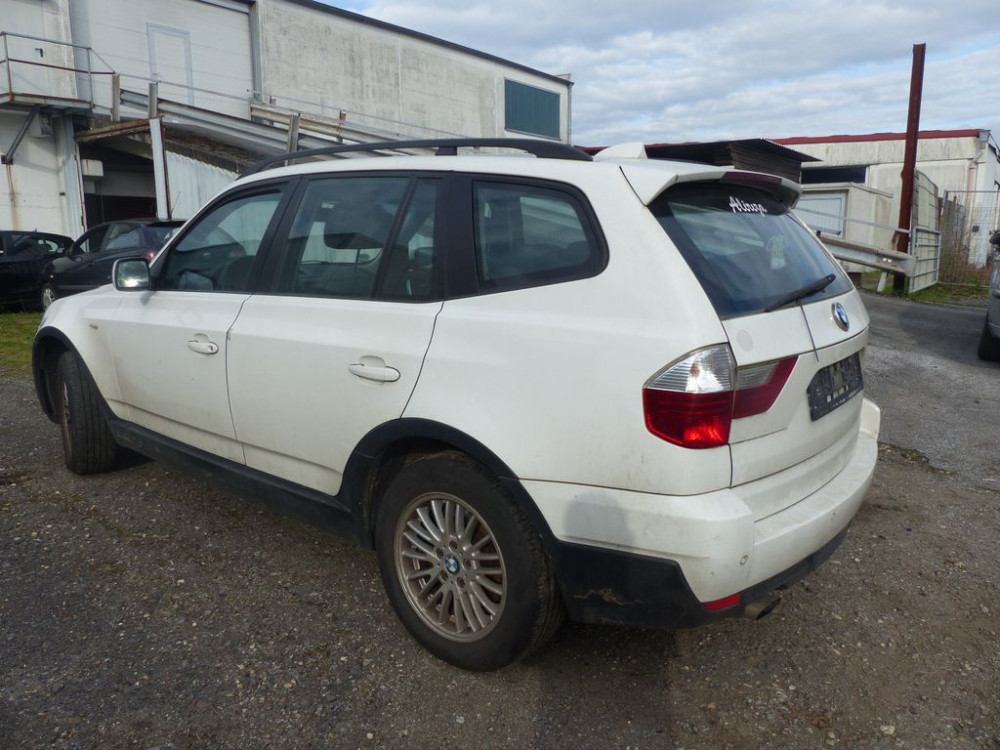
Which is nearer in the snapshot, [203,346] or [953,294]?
[203,346]

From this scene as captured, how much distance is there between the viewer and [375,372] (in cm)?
284

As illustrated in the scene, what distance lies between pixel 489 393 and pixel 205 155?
52.9 feet

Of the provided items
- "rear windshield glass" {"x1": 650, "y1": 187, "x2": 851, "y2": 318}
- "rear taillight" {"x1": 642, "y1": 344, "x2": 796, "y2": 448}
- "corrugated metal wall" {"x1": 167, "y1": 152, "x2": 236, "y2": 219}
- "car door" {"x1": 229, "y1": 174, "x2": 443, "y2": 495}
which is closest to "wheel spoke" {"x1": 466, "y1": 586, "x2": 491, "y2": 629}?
"car door" {"x1": 229, "y1": 174, "x2": 443, "y2": 495}

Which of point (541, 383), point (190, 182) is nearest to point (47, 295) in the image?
point (190, 182)

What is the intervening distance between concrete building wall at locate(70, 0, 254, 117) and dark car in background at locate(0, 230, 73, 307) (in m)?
6.83

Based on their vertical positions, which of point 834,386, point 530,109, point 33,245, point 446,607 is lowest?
point 446,607

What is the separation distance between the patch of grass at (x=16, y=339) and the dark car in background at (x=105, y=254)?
605 mm

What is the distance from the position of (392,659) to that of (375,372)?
1.05 m

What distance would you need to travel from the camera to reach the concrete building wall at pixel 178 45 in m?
18.7

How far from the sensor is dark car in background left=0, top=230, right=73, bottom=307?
12.9m

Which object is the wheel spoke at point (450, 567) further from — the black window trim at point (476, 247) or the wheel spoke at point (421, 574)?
the black window trim at point (476, 247)

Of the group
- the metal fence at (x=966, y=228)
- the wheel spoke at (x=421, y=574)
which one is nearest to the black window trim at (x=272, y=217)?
the wheel spoke at (x=421, y=574)

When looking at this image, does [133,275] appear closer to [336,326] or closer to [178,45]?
[336,326]

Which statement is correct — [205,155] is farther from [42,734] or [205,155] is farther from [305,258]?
[42,734]
